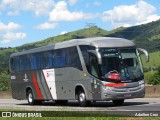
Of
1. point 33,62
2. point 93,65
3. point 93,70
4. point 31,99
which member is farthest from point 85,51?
point 31,99

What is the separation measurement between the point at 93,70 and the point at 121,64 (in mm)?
1459

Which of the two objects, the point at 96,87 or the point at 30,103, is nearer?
the point at 96,87

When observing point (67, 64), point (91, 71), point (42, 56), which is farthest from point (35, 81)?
point (91, 71)

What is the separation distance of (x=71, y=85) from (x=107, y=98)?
317cm

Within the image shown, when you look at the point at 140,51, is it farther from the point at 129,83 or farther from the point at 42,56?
the point at 42,56

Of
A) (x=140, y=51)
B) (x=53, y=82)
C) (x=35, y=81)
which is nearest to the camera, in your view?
(x=140, y=51)

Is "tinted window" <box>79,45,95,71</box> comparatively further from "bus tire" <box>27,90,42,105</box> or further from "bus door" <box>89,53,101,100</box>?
"bus tire" <box>27,90,42,105</box>

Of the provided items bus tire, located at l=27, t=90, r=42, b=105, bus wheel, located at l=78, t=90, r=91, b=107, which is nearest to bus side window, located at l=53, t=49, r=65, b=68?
bus wheel, located at l=78, t=90, r=91, b=107

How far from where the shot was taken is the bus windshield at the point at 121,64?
22.5 metres

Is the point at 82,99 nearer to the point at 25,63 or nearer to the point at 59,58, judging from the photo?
the point at 59,58

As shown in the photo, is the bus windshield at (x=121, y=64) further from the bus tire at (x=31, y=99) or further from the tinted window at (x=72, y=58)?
the bus tire at (x=31, y=99)

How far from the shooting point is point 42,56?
92.8ft

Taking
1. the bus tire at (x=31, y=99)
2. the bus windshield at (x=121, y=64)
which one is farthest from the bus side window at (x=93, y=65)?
the bus tire at (x=31, y=99)

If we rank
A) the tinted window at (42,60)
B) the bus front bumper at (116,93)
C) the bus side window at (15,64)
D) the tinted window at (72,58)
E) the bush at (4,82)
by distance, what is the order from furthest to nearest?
the bush at (4,82) → the bus side window at (15,64) → the tinted window at (42,60) → the tinted window at (72,58) → the bus front bumper at (116,93)
